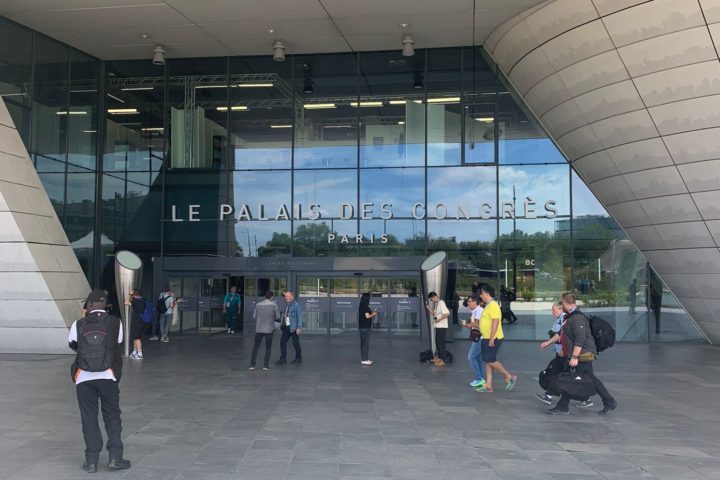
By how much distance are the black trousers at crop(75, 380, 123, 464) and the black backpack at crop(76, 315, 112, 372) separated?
6.8 inches

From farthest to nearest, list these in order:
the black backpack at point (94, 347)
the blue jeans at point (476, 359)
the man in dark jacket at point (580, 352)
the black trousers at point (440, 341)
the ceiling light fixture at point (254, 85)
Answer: the ceiling light fixture at point (254, 85), the black trousers at point (440, 341), the blue jeans at point (476, 359), the man in dark jacket at point (580, 352), the black backpack at point (94, 347)

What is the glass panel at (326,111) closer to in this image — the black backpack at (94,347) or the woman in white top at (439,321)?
the woman in white top at (439,321)

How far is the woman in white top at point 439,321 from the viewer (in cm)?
1222

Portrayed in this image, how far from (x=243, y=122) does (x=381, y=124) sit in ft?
14.3

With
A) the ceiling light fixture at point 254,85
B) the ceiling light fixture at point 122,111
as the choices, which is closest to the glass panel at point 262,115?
the ceiling light fixture at point 254,85

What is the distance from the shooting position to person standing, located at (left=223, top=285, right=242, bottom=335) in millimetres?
18797

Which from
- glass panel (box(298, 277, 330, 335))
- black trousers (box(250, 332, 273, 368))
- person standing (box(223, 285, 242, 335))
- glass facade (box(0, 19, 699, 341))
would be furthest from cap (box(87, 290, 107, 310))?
person standing (box(223, 285, 242, 335))

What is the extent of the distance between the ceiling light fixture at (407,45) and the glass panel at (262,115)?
3981 millimetres

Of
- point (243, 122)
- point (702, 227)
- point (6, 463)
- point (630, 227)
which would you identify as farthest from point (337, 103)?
point (6, 463)

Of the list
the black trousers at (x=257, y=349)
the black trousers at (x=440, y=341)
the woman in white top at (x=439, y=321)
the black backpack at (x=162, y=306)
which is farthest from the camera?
the black backpack at (x=162, y=306)

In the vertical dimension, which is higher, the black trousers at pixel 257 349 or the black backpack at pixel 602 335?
the black backpack at pixel 602 335

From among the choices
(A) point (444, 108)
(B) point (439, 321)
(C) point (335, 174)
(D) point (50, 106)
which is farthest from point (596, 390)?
(D) point (50, 106)

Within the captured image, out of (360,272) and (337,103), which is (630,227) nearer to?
(360,272)

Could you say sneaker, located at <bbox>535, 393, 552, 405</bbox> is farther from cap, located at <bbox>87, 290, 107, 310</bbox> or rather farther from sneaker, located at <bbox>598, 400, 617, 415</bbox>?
cap, located at <bbox>87, 290, 107, 310</bbox>
